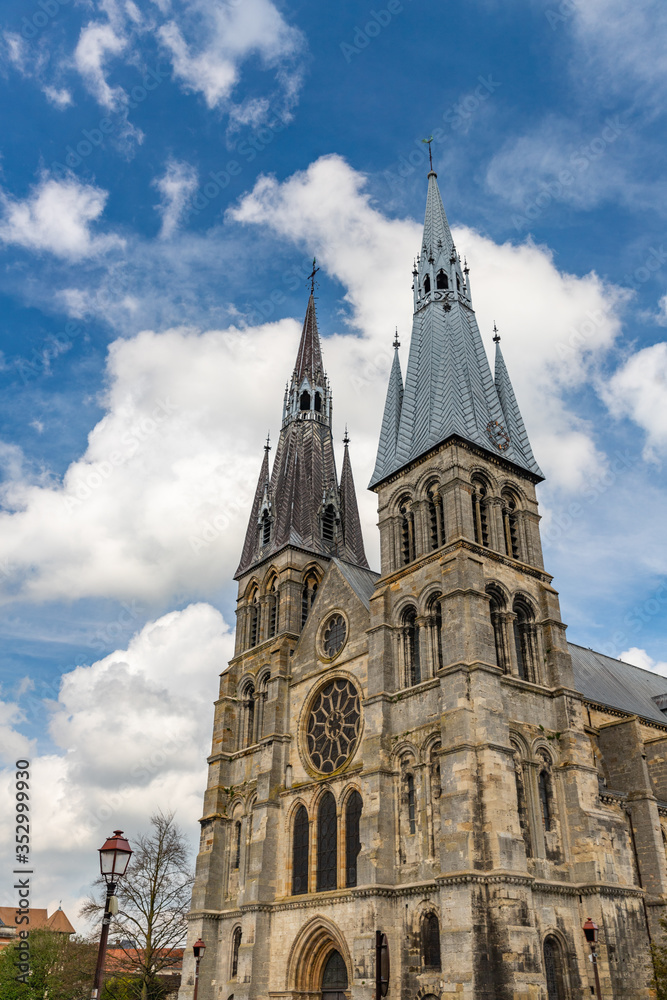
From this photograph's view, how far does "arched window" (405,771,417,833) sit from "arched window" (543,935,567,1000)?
523 cm

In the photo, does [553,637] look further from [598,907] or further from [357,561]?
[357,561]

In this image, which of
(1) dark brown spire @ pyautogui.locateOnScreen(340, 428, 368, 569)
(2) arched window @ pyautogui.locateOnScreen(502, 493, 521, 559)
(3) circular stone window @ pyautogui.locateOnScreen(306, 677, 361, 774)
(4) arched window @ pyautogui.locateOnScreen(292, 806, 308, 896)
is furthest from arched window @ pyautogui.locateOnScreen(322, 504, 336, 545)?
(4) arched window @ pyautogui.locateOnScreen(292, 806, 308, 896)

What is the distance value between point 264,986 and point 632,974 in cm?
1332

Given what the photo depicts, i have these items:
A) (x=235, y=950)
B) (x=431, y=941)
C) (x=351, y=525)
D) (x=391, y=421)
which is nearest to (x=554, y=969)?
(x=431, y=941)

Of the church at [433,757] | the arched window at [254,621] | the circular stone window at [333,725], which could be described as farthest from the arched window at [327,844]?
the arched window at [254,621]

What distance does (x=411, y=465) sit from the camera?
3491 centimetres

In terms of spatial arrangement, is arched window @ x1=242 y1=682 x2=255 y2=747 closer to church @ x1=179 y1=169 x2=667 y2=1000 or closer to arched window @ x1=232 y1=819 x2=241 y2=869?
church @ x1=179 y1=169 x2=667 y2=1000

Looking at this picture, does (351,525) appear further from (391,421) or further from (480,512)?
(480,512)

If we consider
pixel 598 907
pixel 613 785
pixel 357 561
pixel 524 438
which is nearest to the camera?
pixel 598 907

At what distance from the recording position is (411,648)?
3120cm

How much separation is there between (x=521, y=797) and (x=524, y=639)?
6.20 metres

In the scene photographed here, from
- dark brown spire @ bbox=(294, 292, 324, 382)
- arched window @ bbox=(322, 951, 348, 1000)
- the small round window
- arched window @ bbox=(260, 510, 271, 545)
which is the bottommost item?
arched window @ bbox=(322, 951, 348, 1000)

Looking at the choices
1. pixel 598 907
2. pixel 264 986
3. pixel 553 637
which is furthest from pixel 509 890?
pixel 264 986

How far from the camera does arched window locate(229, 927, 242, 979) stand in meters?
33.3
